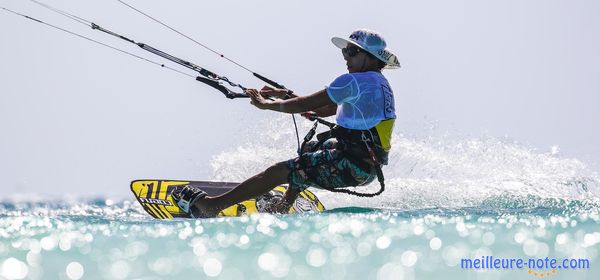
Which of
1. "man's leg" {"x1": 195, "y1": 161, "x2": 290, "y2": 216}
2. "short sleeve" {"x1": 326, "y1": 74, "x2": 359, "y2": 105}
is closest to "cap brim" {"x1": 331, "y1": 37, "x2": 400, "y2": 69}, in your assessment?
"short sleeve" {"x1": 326, "y1": 74, "x2": 359, "y2": 105}

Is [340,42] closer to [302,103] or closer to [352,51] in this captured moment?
[352,51]

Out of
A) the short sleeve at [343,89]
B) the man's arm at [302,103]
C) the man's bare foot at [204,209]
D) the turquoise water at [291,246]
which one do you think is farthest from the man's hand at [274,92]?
the turquoise water at [291,246]

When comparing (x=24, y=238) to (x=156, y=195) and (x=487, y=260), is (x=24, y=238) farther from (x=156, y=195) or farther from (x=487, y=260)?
(x=156, y=195)

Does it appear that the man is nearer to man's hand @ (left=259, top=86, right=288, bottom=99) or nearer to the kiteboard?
man's hand @ (left=259, top=86, right=288, bottom=99)

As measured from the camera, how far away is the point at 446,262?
5574 millimetres

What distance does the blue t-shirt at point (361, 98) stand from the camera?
8.10 meters

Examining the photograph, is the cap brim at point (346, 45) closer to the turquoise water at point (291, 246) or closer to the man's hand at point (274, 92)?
the man's hand at point (274, 92)

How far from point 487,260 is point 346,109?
2952 mm

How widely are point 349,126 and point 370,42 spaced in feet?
2.60

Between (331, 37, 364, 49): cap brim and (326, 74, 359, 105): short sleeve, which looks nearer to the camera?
(326, 74, 359, 105): short sleeve

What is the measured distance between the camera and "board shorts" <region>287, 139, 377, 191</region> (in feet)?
27.4

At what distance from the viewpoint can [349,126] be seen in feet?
27.3

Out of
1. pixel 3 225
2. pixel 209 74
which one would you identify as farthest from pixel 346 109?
pixel 3 225

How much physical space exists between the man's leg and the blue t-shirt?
71 cm
